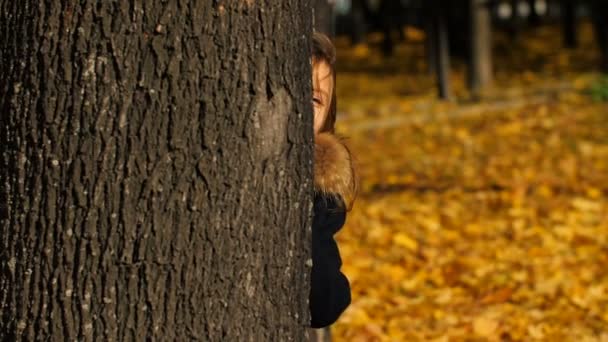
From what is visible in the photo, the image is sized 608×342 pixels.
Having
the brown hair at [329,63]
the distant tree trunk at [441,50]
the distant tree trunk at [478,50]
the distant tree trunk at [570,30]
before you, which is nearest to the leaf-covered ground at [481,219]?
the distant tree trunk at [441,50]

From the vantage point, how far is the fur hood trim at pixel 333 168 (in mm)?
3055

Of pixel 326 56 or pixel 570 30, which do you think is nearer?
pixel 326 56

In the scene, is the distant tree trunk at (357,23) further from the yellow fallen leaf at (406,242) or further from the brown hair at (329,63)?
the brown hair at (329,63)

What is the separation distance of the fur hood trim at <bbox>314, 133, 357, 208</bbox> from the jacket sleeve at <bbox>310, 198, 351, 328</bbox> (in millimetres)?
35

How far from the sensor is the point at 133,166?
2551 mm

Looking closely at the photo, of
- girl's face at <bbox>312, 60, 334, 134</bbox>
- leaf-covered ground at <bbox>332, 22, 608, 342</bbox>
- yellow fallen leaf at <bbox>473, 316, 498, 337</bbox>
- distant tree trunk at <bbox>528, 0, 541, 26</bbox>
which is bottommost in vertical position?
distant tree trunk at <bbox>528, 0, 541, 26</bbox>

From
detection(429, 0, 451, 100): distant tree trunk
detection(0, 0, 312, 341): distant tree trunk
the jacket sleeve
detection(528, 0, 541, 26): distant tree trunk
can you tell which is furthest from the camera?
detection(528, 0, 541, 26): distant tree trunk

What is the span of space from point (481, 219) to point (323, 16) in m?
3.29

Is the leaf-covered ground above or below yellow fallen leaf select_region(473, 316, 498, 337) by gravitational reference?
below

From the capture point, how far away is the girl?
300cm

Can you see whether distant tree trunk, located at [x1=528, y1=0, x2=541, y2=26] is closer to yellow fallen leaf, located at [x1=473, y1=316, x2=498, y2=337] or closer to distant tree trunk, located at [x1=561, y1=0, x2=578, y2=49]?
distant tree trunk, located at [x1=561, y1=0, x2=578, y2=49]

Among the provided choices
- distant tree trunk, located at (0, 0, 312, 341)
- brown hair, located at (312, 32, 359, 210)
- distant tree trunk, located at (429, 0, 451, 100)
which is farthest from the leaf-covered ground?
distant tree trunk, located at (0, 0, 312, 341)

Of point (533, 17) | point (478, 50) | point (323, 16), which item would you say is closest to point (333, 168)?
point (323, 16)

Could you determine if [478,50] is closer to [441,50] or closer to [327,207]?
[441,50]
